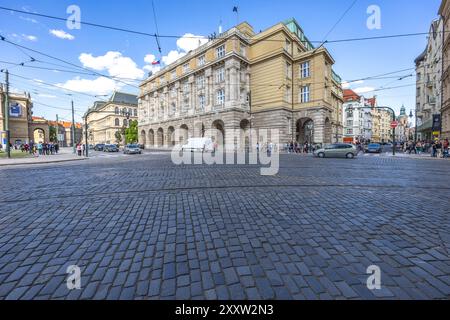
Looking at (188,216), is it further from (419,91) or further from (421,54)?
(421,54)

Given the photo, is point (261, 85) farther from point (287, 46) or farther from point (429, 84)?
A: point (429, 84)

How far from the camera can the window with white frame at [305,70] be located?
34844 millimetres

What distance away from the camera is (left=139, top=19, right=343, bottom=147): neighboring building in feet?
109

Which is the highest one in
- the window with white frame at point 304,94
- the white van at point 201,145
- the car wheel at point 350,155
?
the window with white frame at point 304,94

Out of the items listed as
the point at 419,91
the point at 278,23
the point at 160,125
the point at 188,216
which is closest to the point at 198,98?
the point at 160,125

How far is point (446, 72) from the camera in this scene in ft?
83.8

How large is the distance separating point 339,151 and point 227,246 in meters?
22.3

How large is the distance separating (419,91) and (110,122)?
90927 millimetres

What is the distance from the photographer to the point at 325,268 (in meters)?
2.69

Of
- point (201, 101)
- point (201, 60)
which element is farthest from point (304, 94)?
point (201, 60)

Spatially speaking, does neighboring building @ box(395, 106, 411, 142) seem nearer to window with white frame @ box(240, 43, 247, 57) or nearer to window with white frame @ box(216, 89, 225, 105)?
window with white frame @ box(240, 43, 247, 57)

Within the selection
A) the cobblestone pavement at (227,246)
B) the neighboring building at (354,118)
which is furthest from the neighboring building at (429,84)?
the cobblestone pavement at (227,246)

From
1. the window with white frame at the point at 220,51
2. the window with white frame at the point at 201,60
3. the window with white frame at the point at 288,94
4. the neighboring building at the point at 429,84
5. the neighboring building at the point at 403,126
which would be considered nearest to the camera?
the neighboring building at the point at 429,84

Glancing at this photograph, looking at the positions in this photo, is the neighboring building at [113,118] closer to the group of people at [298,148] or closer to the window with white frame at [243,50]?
the window with white frame at [243,50]
